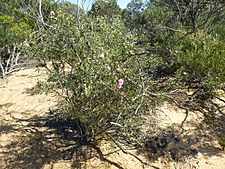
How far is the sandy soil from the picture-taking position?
5387 mm

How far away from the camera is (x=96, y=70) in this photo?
177 inches

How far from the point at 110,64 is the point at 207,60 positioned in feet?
7.60

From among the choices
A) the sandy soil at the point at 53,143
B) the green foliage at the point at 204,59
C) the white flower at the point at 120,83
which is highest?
the green foliage at the point at 204,59

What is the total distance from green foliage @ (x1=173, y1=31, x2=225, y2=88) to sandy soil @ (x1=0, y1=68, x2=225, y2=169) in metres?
0.83

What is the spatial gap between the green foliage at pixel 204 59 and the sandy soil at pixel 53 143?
83cm

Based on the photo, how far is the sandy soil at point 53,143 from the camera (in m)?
5.39

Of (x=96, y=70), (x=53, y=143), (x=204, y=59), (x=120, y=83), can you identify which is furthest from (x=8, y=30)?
(x=120, y=83)

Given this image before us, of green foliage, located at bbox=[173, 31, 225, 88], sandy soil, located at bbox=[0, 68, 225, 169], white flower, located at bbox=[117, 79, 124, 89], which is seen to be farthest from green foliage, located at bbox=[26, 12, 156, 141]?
green foliage, located at bbox=[173, 31, 225, 88]

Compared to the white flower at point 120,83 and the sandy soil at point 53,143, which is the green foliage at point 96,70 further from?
the sandy soil at point 53,143

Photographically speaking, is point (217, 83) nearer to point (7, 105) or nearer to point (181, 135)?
point (181, 135)

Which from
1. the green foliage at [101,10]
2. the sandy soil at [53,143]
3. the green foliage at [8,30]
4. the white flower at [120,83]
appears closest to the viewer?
the white flower at [120,83]

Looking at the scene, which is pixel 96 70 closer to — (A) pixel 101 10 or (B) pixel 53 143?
(B) pixel 53 143

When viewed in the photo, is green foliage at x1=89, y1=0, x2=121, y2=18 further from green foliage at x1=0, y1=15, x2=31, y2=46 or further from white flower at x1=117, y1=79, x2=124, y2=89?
green foliage at x1=0, y1=15, x2=31, y2=46

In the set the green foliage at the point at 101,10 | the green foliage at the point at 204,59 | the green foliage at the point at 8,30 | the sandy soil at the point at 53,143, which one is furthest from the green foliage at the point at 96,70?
the green foliage at the point at 8,30
